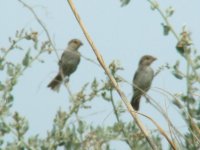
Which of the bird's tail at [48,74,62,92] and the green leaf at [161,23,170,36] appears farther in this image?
the bird's tail at [48,74,62,92]

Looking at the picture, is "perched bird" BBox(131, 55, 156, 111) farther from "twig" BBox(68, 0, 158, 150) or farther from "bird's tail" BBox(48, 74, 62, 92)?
"twig" BBox(68, 0, 158, 150)

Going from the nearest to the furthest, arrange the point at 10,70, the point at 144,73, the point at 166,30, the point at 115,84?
1. the point at 115,84
2. the point at 166,30
3. the point at 10,70
4. the point at 144,73

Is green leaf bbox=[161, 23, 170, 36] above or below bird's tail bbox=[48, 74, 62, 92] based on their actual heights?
below

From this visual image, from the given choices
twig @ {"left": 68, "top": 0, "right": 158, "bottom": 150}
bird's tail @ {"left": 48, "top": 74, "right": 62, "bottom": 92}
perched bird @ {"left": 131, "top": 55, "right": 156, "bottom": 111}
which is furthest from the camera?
perched bird @ {"left": 131, "top": 55, "right": 156, "bottom": 111}

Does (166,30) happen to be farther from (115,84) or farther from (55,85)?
(55,85)

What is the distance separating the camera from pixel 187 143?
1.53m

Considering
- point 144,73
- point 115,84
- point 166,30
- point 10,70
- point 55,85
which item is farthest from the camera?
point 144,73

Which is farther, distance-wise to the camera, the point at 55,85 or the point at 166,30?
the point at 55,85

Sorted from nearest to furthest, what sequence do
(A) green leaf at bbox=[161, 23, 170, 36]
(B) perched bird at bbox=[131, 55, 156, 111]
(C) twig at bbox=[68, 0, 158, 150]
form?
1. (C) twig at bbox=[68, 0, 158, 150]
2. (A) green leaf at bbox=[161, 23, 170, 36]
3. (B) perched bird at bbox=[131, 55, 156, 111]

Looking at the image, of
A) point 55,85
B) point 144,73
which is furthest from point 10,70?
point 144,73

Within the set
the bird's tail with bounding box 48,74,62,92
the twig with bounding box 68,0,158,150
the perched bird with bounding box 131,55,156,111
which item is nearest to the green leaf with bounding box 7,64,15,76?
the bird's tail with bounding box 48,74,62,92

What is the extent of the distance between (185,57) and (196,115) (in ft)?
0.62

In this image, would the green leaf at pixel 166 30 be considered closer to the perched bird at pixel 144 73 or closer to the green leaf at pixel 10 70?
the green leaf at pixel 10 70

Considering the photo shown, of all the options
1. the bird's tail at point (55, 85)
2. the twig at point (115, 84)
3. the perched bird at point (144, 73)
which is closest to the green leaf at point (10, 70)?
the bird's tail at point (55, 85)
